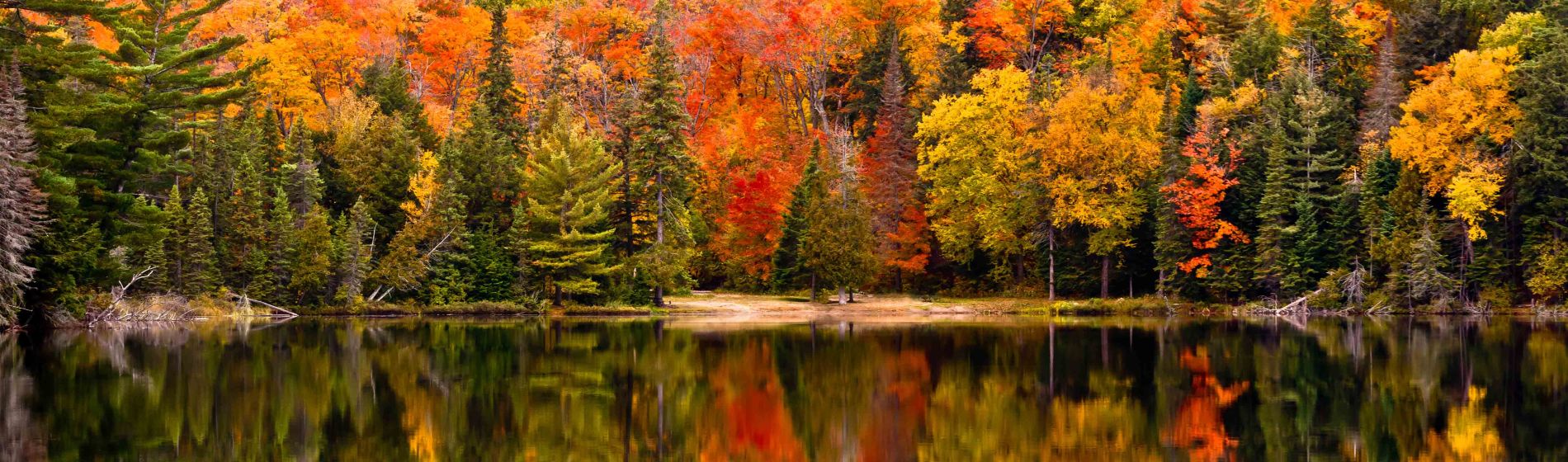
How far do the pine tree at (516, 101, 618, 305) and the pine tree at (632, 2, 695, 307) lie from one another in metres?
1.56

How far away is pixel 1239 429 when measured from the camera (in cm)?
1955

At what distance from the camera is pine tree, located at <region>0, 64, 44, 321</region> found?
37.6m

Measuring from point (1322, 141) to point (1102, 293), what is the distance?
34.6ft

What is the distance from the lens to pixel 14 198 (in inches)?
1505

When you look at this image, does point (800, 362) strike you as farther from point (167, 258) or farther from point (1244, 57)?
point (1244, 57)

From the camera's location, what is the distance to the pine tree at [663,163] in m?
59.0

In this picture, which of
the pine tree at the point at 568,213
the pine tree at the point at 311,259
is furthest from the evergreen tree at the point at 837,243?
the pine tree at the point at 311,259

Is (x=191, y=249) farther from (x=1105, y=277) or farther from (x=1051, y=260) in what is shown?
(x=1105, y=277)

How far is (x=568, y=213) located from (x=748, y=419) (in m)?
38.2

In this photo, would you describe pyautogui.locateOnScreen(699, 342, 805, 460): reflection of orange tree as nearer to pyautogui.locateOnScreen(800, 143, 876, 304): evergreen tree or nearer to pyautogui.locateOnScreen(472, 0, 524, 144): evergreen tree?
pyautogui.locateOnScreen(800, 143, 876, 304): evergreen tree

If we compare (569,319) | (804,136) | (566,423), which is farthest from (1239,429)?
(804,136)

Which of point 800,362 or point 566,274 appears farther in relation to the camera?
point 566,274

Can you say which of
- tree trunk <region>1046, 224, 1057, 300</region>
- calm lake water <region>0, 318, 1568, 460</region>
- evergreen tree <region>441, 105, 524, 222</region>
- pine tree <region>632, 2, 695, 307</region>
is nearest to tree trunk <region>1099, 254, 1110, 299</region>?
tree trunk <region>1046, 224, 1057, 300</region>

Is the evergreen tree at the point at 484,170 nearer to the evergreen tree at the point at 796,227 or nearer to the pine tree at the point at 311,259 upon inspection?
the pine tree at the point at 311,259
